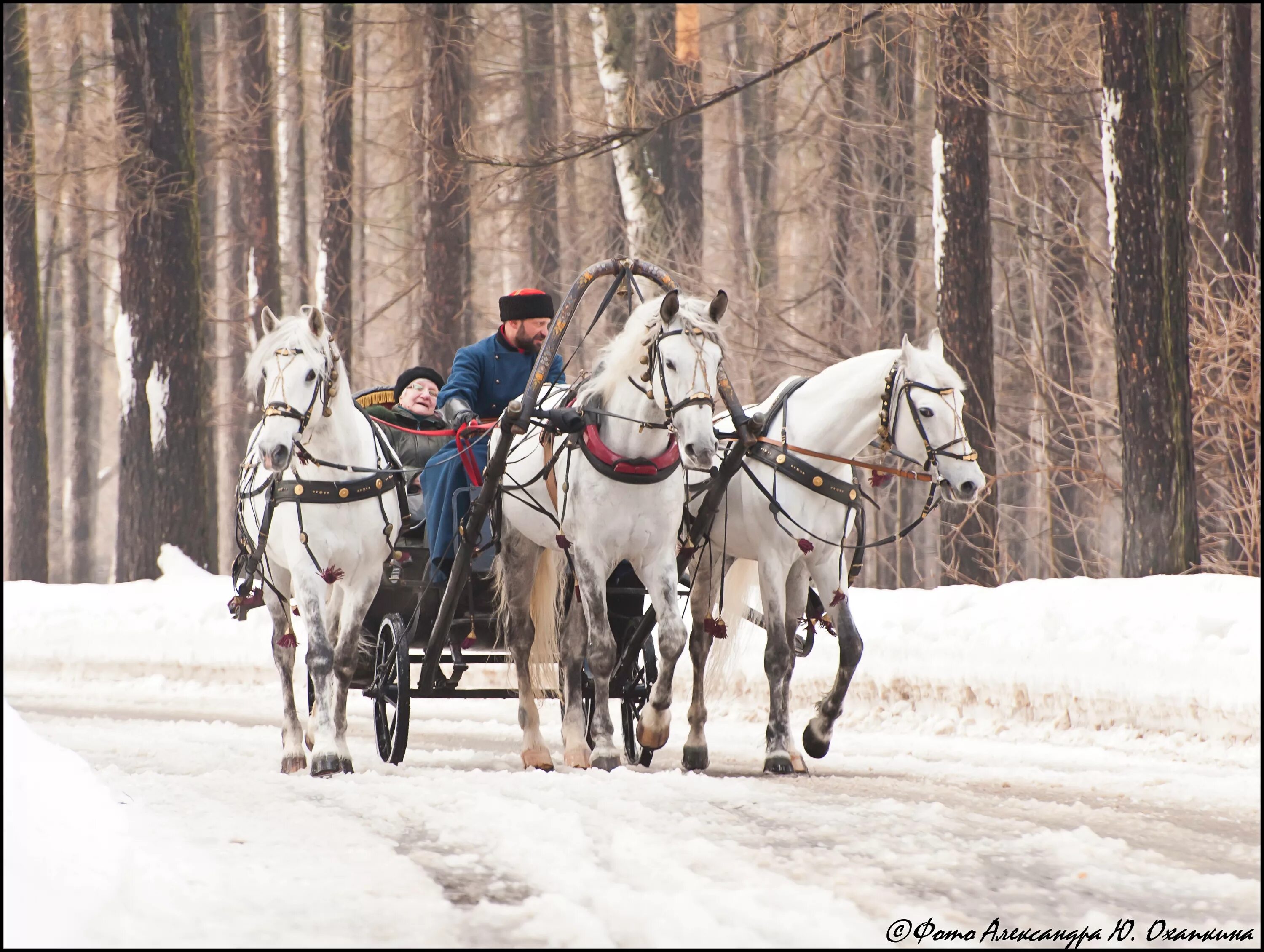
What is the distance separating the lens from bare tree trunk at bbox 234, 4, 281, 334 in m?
22.1

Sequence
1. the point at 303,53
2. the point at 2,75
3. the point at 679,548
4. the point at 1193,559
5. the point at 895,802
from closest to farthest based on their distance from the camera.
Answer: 1. the point at 895,802
2. the point at 679,548
3. the point at 1193,559
4. the point at 2,75
5. the point at 303,53

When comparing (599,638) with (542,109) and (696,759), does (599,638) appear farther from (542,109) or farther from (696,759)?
(542,109)

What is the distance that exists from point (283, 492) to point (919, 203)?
1464 cm

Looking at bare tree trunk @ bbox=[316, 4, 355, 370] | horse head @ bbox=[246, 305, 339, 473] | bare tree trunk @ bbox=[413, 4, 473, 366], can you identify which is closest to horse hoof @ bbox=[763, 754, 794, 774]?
horse head @ bbox=[246, 305, 339, 473]

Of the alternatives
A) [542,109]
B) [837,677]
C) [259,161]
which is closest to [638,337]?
[837,677]

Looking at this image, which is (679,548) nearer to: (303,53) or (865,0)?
(865,0)

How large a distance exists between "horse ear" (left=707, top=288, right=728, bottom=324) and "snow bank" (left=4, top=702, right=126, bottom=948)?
3.59 meters

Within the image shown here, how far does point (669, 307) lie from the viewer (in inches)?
286

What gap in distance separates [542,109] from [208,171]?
5527 millimetres

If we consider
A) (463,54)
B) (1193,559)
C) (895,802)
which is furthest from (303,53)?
(895,802)

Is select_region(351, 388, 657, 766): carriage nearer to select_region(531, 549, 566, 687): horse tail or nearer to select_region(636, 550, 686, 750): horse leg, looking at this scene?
select_region(531, 549, 566, 687): horse tail

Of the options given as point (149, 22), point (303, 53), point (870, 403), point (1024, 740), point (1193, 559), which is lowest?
point (1024, 740)

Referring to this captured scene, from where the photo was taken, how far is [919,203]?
2073cm

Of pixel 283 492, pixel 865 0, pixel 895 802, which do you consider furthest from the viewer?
pixel 865 0
